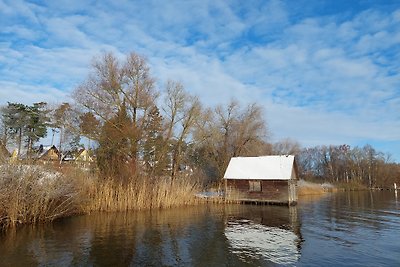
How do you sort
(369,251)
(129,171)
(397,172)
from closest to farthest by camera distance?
(369,251), (129,171), (397,172)

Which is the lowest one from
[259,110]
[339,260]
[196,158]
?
[339,260]

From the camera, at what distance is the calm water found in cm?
1027

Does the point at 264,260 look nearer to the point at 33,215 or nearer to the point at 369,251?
the point at 369,251

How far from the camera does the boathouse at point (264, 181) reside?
31328 mm

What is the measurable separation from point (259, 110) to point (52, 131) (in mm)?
29606

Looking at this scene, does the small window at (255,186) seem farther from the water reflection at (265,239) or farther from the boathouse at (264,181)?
the water reflection at (265,239)

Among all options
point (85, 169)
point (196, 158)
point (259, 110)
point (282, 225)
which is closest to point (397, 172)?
point (259, 110)

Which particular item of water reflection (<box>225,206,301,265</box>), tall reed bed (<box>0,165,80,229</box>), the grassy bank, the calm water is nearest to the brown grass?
the grassy bank

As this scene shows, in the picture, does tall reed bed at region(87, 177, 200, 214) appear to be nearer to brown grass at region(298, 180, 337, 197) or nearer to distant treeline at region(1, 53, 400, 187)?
distant treeline at region(1, 53, 400, 187)

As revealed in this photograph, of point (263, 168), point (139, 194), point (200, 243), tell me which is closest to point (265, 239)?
point (200, 243)

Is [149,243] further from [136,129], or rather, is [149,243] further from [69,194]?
[136,129]

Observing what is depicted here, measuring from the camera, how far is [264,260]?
33.6ft

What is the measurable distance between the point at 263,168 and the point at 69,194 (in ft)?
68.6

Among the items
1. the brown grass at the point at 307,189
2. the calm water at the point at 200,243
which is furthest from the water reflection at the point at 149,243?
the brown grass at the point at 307,189
